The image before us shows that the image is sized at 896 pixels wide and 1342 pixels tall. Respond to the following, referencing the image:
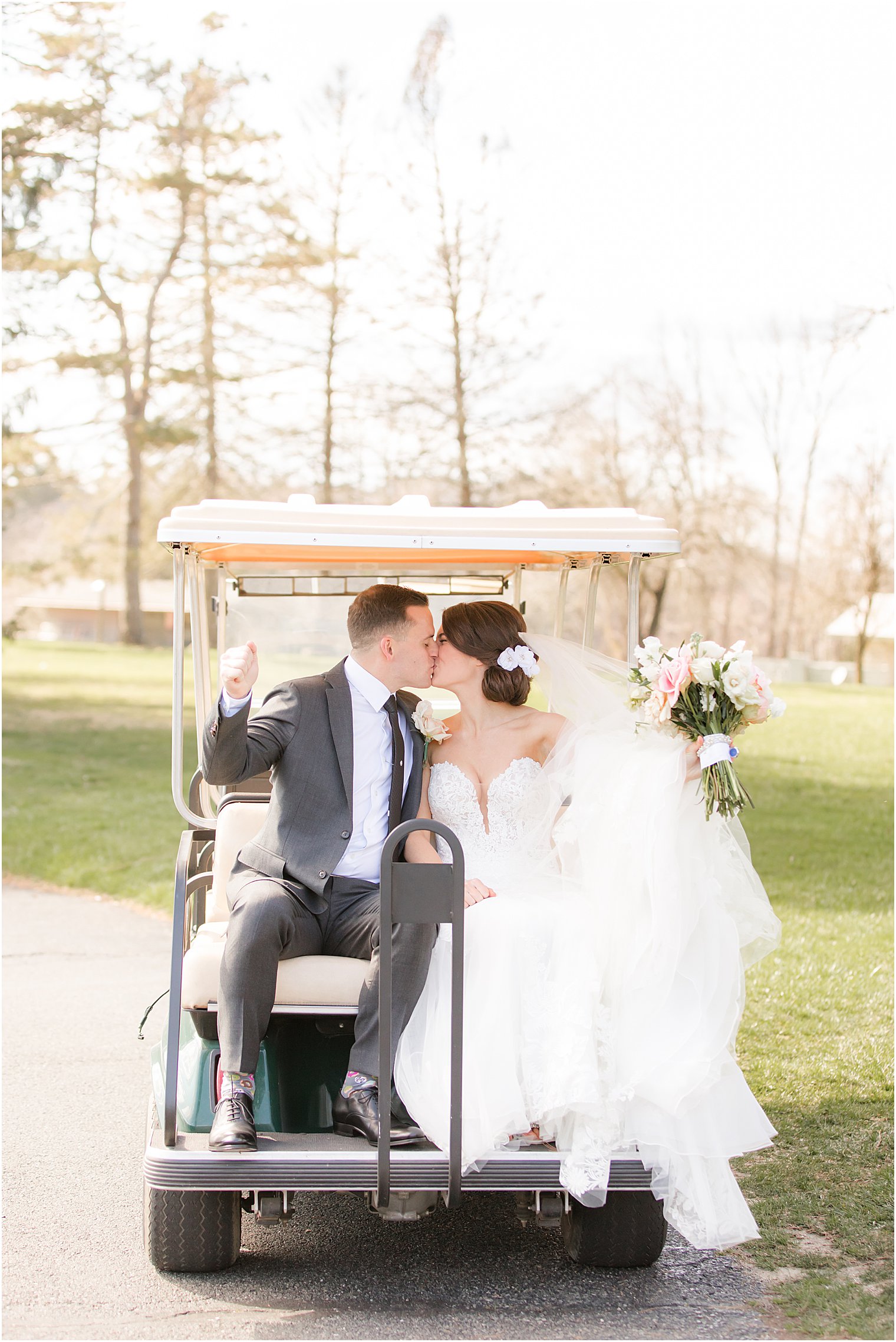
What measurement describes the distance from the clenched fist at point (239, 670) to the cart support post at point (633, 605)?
46.4 inches

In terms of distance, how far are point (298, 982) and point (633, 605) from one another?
1.69 m

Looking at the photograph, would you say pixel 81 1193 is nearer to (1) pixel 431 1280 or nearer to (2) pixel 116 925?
(1) pixel 431 1280

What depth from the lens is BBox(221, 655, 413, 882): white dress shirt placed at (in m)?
3.73

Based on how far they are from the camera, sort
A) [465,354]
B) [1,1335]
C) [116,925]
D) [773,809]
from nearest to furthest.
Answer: [1,1335] → [116,925] → [773,809] → [465,354]

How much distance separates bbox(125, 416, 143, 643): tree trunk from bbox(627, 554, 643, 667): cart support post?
18214 mm

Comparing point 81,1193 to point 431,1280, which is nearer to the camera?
point 431,1280

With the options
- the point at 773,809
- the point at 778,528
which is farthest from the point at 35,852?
the point at 778,528

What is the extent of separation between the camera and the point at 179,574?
394 centimetres

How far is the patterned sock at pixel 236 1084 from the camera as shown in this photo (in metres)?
3.20

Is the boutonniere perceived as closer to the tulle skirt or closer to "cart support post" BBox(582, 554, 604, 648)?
the tulle skirt

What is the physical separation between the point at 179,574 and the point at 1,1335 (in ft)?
6.89

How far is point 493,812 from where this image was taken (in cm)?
385

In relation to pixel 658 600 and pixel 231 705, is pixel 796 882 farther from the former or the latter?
pixel 658 600

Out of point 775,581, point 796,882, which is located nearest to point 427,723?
point 796,882
